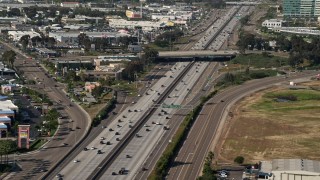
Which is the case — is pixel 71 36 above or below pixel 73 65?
above

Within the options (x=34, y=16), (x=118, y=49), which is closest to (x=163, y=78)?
(x=118, y=49)

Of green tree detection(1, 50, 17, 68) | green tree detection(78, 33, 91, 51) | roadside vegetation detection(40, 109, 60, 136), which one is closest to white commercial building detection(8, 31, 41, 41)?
green tree detection(78, 33, 91, 51)

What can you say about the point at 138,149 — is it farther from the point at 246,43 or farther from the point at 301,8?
the point at 301,8

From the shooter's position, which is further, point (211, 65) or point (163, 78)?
point (211, 65)

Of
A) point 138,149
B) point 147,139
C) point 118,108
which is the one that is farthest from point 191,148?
point 118,108

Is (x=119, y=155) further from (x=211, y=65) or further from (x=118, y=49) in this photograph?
(x=118, y=49)

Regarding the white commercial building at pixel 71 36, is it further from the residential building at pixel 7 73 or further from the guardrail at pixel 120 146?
the guardrail at pixel 120 146

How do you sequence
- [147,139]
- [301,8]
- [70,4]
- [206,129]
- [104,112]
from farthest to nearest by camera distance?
[70,4]
[301,8]
[104,112]
[206,129]
[147,139]
